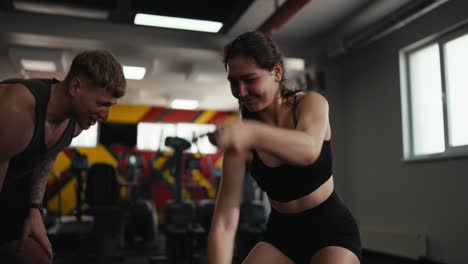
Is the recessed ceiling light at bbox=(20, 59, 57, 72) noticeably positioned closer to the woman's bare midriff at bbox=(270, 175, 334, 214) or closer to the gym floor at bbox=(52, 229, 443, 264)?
the gym floor at bbox=(52, 229, 443, 264)

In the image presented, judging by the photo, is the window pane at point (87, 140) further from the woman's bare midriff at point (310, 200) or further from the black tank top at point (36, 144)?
the woman's bare midriff at point (310, 200)

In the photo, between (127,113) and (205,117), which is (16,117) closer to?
(127,113)

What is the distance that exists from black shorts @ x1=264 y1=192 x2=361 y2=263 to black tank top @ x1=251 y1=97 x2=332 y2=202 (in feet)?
0.28

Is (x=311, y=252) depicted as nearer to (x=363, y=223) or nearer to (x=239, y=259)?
(x=239, y=259)

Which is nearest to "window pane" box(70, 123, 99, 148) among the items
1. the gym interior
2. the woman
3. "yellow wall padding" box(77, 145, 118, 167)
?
"yellow wall padding" box(77, 145, 118, 167)

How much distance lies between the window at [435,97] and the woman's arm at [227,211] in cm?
334

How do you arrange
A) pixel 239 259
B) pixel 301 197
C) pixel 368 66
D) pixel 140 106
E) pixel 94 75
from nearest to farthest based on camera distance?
pixel 301 197
pixel 94 75
pixel 239 259
pixel 368 66
pixel 140 106

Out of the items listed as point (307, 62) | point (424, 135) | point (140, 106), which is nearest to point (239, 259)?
point (424, 135)

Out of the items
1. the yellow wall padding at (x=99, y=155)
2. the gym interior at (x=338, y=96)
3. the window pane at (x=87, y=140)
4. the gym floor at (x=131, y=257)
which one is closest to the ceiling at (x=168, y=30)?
the gym interior at (x=338, y=96)

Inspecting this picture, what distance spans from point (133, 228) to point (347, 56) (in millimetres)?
3697

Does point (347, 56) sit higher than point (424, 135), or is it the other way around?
point (347, 56)

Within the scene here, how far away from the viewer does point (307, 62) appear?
586 centimetres

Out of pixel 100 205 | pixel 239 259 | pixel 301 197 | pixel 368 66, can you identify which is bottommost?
pixel 239 259

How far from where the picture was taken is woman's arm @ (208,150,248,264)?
4.09 ft
